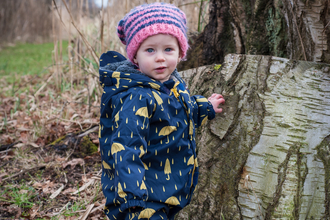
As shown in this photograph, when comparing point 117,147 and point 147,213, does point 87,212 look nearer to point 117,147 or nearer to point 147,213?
point 147,213

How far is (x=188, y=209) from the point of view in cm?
183

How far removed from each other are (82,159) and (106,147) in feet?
5.03

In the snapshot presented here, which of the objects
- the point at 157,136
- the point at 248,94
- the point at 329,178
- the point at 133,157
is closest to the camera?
the point at 133,157

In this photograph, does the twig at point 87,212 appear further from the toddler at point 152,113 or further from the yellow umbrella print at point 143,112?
the yellow umbrella print at point 143,112

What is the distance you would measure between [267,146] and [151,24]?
3.05 feet

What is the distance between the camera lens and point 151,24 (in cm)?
142

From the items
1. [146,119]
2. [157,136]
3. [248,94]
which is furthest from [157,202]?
[248,94]

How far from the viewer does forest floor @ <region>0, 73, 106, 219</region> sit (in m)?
2.29

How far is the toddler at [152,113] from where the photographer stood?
53.7 inches

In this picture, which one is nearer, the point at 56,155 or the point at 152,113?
the point at 152,113

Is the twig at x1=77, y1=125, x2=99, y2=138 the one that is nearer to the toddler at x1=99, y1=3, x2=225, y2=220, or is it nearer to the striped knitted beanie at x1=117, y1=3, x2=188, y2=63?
the toddler at x1=99, y1=3, x2=225, y2=220

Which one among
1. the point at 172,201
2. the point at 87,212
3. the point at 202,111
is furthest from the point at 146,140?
the point at 87,212

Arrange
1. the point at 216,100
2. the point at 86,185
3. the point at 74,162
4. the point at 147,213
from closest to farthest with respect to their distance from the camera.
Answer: the point at 147,213
the point at 216,100
the point at 86,185
the point at 74,162

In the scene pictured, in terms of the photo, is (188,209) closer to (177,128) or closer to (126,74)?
(177,128)
